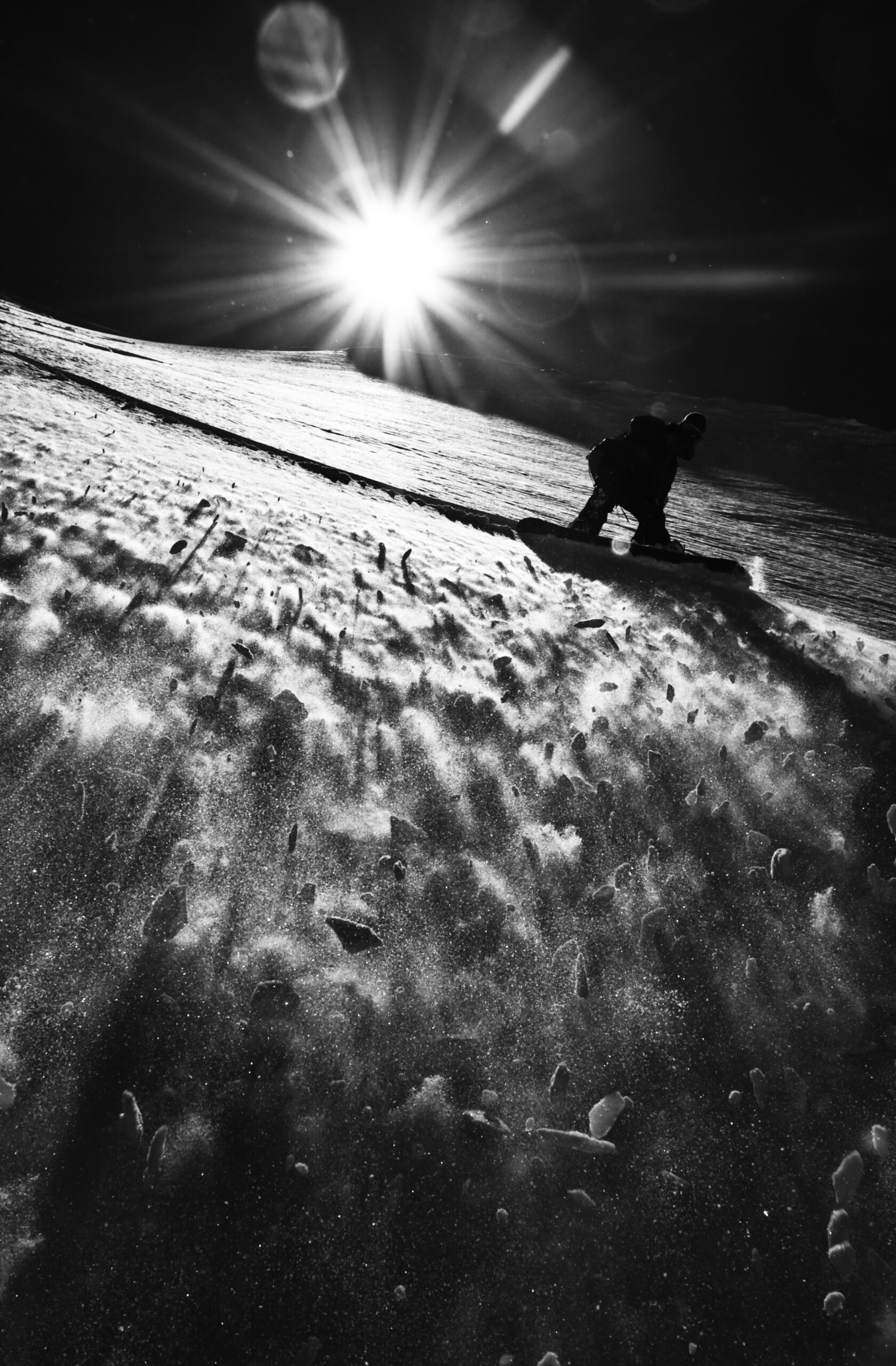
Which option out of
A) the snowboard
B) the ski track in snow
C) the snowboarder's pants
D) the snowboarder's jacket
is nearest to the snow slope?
the snowboard

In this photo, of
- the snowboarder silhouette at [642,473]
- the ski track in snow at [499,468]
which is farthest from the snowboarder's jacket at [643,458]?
the ski track in snow at [499,468]

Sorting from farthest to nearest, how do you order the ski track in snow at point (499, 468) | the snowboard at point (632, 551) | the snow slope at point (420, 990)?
the ski track in snow at point (499, 468), the snowboard at point (632, 551), the snow slope at point (420, 990)

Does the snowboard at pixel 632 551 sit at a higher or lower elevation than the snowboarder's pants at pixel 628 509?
lower

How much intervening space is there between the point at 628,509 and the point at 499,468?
1.64 meters

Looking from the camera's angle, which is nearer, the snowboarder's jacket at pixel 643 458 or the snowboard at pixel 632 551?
the snowboard at pixel 632 551

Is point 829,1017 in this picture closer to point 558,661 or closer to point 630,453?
point 558,661

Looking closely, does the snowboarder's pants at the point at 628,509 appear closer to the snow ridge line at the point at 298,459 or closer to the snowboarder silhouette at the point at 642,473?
the snowboarder silhouette at the point at 642,473

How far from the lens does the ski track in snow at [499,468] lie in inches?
124

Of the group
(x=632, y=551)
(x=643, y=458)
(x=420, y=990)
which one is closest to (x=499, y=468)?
(x=643, y=458)

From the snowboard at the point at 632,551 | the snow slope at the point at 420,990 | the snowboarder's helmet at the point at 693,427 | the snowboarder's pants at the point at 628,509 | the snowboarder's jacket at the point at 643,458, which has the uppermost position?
the snowboarder's helmet at the point at 693,427

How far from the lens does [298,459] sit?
3.02 metres

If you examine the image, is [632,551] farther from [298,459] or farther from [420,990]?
[420,990]

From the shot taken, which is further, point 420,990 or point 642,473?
point 642,473

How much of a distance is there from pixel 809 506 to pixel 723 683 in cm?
Answer: 394
